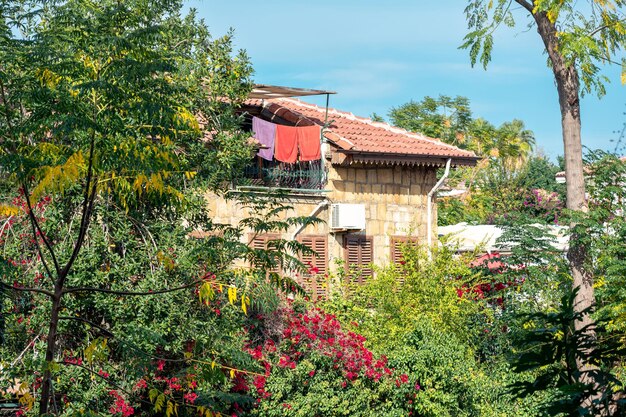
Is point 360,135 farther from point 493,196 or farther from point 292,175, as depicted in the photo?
point 493,196

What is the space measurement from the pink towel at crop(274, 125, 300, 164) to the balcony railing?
461 millimetres

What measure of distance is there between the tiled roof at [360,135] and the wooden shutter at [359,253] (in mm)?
2096

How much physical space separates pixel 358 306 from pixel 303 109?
652cm

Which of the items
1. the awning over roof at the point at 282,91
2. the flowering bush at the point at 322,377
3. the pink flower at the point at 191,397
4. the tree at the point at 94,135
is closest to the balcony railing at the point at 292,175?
the awning over roof at the point at 282,91

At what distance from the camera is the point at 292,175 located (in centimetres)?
2295

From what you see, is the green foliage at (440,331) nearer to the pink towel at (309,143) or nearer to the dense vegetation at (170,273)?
the dense vegetation at (170,273)

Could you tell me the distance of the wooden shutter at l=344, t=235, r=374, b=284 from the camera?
23297 millimetres

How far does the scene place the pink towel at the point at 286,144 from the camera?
73.8 ft

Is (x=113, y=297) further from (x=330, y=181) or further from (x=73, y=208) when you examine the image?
(x=330, y=181)

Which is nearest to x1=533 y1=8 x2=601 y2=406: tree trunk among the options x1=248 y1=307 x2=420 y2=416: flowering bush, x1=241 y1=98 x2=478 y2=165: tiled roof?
x1=248 y1=307 x2=420 y2=416: flowering bush

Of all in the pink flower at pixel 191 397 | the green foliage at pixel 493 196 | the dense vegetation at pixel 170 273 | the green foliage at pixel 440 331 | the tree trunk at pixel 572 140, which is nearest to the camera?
the dense vegetation at pixel 170 273

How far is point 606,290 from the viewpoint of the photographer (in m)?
18.1

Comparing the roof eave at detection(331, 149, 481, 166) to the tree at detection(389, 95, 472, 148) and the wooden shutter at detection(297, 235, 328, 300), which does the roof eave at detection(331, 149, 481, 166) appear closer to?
the wooden shutter at detection(297, 235, 328, 300)

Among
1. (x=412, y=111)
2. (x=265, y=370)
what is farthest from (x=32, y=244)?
(x=412, y=111)
